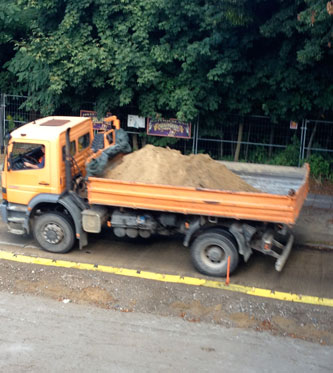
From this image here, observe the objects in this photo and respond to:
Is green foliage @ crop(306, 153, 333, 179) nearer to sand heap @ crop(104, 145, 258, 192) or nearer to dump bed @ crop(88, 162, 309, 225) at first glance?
dump bed @ crop(88, 162, 309, 225)

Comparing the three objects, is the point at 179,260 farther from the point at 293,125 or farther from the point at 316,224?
the point at 293,125

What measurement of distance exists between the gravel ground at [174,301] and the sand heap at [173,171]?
179cm

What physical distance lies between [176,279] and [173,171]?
1919 millimetres

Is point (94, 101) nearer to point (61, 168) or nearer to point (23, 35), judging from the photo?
point (23, 35)

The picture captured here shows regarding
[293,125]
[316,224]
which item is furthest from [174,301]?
[293,125]

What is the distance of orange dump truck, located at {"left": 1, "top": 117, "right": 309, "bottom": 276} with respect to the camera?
8727 millimetres

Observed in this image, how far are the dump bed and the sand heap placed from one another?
0.33m

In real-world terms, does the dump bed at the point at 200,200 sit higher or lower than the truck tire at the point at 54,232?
higher

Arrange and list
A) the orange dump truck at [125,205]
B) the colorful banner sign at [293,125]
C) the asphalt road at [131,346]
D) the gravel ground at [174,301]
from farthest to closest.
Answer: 1. the colorful banner sign at [293,125]
2. the orange dump truck at [125,205]
3. the gravel ground at [174,301]
4. the asphalt road at [131,346]

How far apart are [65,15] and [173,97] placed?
4040 mm

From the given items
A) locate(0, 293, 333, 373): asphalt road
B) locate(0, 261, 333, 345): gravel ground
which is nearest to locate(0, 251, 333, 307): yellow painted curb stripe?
locate(0, 261, 333, 345): gravel ground

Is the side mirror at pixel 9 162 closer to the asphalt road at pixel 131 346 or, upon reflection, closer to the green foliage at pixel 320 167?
the asphalt road at pixel 131 346

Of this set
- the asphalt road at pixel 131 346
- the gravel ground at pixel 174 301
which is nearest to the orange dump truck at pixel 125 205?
the gravel ground at pixel 174 301

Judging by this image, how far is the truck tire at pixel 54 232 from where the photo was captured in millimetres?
9820
